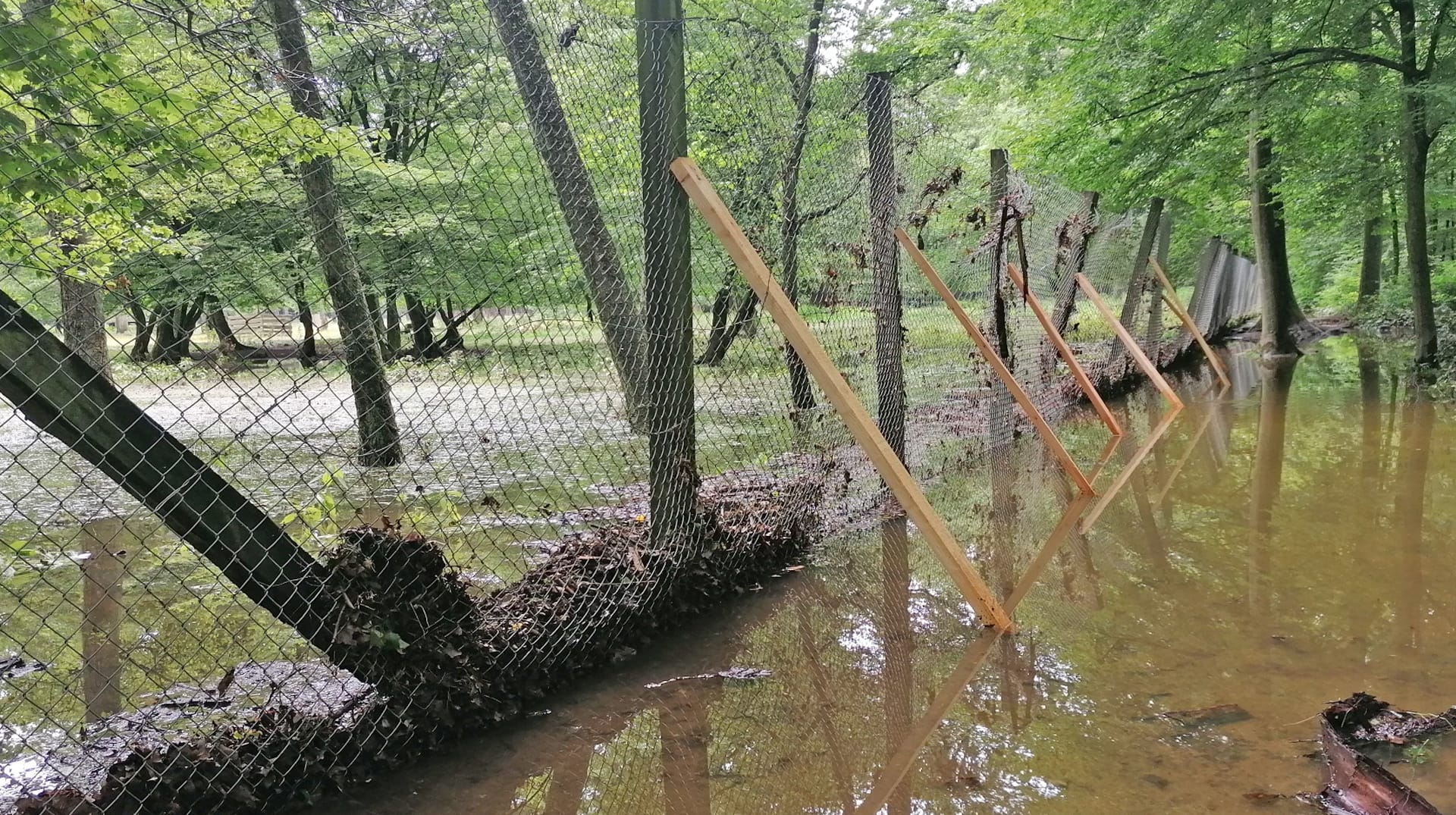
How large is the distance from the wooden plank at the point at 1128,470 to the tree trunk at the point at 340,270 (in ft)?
13.4

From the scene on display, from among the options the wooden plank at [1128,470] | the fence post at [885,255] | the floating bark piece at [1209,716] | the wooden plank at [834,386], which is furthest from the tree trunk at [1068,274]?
the floating bark piece at [1209,716]

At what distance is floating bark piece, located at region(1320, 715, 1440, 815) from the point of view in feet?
6.47

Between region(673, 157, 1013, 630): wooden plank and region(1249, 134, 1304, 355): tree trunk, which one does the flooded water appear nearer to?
region(673, 157, 1013, 630): wooden plank

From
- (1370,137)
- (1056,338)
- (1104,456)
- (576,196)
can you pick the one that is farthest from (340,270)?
(1370,137)

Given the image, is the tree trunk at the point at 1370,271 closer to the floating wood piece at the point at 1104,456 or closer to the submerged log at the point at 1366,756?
the floating wood piece at the point at 1104,456

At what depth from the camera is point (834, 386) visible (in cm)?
342

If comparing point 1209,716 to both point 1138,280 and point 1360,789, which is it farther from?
point 1138,280

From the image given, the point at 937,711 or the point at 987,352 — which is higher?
the point at 987,352

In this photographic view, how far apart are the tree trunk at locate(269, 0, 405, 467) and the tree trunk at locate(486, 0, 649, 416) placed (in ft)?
2.55

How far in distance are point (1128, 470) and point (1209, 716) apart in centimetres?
417

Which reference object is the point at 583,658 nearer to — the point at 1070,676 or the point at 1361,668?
the point at 1070,676

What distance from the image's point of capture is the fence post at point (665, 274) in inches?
133

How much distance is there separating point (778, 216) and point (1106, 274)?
8.11 meters

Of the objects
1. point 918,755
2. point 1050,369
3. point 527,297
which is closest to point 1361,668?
point 918,755
